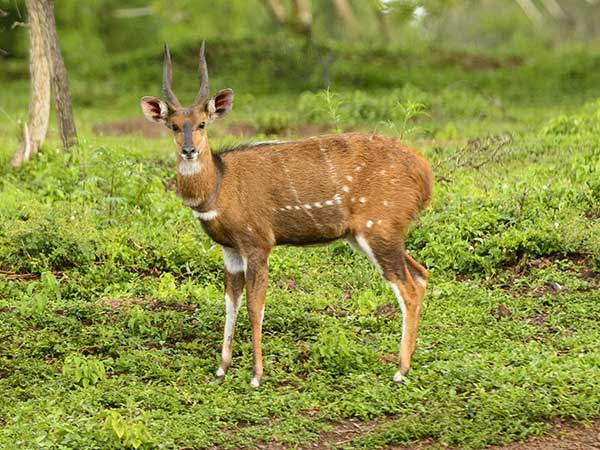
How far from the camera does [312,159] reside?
8180 millimetres

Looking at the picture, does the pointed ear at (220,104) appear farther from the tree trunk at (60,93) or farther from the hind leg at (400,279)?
the tree trunk at (60,93)

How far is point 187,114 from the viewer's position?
7754 mm

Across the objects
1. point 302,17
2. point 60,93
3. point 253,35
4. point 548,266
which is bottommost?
point 253,35

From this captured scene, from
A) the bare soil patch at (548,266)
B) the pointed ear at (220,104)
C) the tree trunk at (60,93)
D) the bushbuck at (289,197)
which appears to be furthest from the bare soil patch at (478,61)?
the pointed ear at (220,104)

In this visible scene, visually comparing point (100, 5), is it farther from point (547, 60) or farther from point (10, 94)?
point (547, 60)

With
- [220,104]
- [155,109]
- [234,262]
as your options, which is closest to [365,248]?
[234,262]

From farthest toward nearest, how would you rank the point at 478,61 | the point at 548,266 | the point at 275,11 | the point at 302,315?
1. the point at 275,11
2. the point at 478,61
3. the point at 548,266
4. the point at 302,315

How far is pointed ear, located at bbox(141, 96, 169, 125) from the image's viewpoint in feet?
25.8

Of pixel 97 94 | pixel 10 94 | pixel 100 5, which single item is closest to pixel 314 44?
pixel 97 94

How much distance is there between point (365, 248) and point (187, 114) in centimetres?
155

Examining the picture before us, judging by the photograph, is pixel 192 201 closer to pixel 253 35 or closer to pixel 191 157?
pixel 191 157

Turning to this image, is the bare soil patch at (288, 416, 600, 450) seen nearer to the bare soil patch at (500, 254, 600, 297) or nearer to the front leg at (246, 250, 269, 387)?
the front leg at (246, 250, 269, 387)

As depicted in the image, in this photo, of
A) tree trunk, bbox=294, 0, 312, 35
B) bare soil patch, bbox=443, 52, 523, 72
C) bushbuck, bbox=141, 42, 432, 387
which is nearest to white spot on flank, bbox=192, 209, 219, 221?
bushbuck, bbox=141, 42, 432, 387

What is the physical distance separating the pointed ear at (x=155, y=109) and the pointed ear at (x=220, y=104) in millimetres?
319
